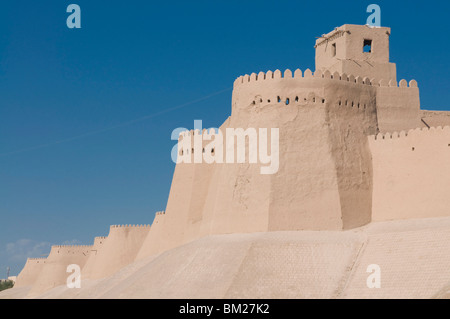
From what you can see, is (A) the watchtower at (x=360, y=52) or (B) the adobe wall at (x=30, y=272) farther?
(B) the adobe wall at (x=30, y=272)

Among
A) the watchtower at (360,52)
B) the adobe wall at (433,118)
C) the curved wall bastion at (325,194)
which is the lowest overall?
the curved wall bastion at (325,194)

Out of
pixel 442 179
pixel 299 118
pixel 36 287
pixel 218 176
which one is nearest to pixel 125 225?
pixel 36 287

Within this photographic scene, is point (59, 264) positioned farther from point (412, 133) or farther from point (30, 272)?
point (412, 133)

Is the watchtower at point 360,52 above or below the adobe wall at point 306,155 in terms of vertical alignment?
above

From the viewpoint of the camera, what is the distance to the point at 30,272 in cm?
7062

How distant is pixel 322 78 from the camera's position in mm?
36688

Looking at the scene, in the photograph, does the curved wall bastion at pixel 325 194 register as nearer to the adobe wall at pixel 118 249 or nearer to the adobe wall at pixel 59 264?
the adobe wall at pixel 118 249

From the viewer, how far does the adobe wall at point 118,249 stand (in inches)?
2055

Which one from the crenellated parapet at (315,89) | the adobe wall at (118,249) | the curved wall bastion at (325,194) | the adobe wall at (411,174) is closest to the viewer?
the curved wall bastion at (325,194)

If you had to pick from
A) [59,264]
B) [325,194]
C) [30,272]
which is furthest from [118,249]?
[325,194]

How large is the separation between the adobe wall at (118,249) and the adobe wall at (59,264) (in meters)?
6.96

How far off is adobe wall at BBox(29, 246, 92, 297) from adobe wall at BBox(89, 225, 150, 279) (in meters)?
6.96

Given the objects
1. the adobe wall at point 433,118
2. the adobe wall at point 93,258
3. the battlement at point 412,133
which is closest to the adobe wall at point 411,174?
the battlement at point 412,133
